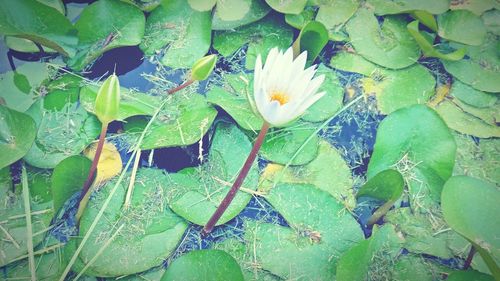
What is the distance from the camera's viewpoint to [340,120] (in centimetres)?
158

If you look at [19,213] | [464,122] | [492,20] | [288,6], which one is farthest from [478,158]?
[19,213]

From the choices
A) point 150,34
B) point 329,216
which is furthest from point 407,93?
point 150,34

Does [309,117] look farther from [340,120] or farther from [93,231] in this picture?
[93,231]

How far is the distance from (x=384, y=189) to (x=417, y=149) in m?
0.22

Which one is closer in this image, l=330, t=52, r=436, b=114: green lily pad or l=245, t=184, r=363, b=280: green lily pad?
l=245, t=184, r=363, b=280: green lily pad

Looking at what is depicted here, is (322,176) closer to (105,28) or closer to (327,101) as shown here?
(327,101)

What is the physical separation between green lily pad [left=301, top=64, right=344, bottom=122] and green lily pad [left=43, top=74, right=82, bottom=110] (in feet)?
2.71

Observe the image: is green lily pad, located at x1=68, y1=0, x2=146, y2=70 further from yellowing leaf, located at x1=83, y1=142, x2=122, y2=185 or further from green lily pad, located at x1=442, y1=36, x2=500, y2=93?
green lily pad, located at x1=442, y1=36, x2=500, y2=93

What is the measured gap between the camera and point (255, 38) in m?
1.68

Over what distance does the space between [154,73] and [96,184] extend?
1.62 ft

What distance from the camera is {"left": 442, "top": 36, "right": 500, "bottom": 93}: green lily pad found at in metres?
1.65

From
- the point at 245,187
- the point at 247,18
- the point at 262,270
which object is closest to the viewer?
the point at 262,270

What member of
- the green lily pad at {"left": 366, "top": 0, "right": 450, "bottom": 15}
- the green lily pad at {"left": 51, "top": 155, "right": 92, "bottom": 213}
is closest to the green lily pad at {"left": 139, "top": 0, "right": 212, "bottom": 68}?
the green lily pad at {"left": 51, "top": 155, "right": 92, "bottom": 213}

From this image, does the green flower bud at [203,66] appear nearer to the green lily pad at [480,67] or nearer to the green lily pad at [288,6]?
the green lily pad at [288,6]
